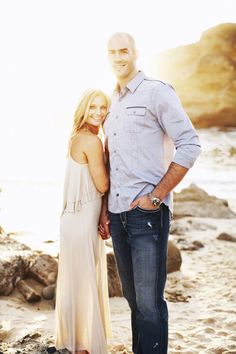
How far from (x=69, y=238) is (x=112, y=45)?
122 cm

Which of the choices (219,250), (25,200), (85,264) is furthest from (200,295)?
(25,200)

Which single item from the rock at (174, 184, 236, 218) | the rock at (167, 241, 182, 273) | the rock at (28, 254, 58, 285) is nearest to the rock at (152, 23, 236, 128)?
the rock at (174, 184, 236, 218)

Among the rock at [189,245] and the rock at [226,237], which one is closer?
the rock at [189,245]

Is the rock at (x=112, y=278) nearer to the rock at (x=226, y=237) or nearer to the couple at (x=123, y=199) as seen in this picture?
the couple at (x=123, y=199)

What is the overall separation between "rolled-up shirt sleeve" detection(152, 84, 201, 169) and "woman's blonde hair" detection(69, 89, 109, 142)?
479 mm

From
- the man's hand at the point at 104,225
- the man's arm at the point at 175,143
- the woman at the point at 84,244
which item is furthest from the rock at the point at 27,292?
the man's arm at the point at 175,143

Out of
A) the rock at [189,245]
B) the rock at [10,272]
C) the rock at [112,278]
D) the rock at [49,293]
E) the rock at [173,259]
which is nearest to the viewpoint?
the rock at [10,272]

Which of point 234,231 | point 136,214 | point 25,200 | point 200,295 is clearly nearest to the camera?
point 136,214

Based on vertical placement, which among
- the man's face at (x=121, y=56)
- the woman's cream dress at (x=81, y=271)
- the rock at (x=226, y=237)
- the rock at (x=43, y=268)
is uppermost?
the man's face at (x=121, y=56)

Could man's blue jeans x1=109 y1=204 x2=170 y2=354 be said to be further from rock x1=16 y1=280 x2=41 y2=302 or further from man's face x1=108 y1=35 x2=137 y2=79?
rock x1=16 y1=280 x2=41 y2=302

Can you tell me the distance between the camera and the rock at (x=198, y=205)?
8656 millimetres

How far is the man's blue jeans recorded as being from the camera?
2.47 meters

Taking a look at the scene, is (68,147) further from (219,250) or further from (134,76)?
(219,250)

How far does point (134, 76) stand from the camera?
2637 millimetres
